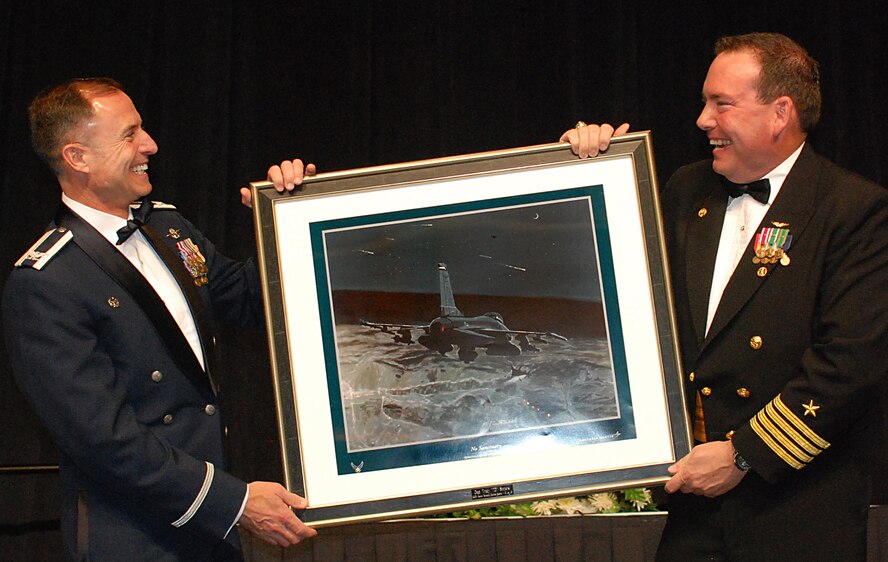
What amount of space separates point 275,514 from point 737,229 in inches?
54.4

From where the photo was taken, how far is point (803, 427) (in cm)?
210

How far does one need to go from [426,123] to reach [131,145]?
72.6 inches

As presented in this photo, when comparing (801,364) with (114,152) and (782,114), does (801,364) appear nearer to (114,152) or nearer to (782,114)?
(782,114)

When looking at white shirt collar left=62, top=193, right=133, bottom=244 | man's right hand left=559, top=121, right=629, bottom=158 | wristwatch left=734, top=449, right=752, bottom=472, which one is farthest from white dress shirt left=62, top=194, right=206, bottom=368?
wristwatch left=734, top=449, right=752, bottom=472

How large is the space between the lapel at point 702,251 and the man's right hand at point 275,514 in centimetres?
111

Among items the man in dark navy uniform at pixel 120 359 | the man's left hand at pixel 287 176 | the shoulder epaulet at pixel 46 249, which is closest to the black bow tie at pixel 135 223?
the man in dark navy uniform at pixel 120 359

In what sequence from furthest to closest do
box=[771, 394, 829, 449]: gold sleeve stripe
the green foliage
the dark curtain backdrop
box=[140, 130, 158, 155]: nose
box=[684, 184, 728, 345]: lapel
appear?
the dark curtain backdrop, the green foliage, box=[140, 130, 158, 155]: nose, box=[684, 184, 728, 345]: lapel, box=[771, 394, 829, 449]: gold sleeve stripe

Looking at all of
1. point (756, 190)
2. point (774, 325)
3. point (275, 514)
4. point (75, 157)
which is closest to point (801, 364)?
point (774, 325)

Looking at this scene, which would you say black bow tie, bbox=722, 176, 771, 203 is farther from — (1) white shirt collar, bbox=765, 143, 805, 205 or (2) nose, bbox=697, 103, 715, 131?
(2) nose, bbox=697, 103, 715, 131

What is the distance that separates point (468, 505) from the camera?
2277 mm

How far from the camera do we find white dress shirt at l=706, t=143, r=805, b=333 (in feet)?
7.61

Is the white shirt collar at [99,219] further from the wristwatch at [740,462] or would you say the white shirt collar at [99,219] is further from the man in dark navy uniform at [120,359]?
the wristwatch at [740,462]

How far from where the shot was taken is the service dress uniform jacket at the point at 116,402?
2152 mm

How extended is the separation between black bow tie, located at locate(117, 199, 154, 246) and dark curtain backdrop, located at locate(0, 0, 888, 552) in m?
1.50
